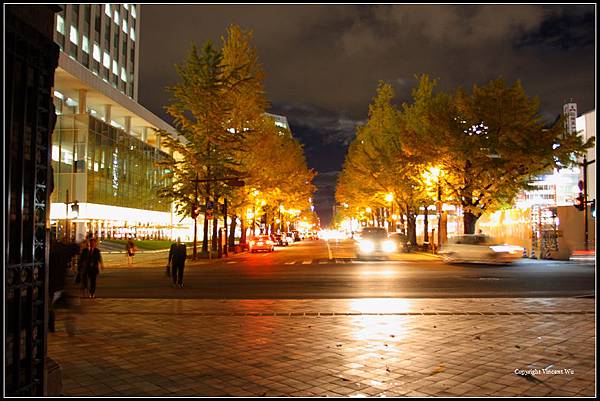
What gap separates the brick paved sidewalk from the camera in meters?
5.89

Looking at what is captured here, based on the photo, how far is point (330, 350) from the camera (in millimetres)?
7566

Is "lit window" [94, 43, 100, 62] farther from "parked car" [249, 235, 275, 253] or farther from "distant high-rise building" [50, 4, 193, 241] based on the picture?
"parked car" [249, 235, 275, 253]

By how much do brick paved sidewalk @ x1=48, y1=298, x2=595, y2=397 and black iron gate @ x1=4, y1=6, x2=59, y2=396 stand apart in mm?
1173

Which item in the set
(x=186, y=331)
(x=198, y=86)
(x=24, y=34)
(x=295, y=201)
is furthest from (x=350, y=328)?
(x=295, y=201)

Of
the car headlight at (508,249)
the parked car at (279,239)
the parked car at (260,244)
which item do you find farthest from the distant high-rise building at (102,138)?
the car headlight at (508,249)

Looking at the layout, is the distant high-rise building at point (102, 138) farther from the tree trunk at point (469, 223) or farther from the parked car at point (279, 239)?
the tree trunk at point (469, 223)

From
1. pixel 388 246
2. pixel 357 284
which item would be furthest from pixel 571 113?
pixel 357 284

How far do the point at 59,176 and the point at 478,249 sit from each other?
36.1m

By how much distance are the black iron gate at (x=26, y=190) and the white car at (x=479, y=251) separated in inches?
989

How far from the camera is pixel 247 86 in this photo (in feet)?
123

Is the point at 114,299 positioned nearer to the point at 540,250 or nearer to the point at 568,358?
the point at 568,358

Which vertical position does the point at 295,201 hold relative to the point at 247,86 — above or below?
below

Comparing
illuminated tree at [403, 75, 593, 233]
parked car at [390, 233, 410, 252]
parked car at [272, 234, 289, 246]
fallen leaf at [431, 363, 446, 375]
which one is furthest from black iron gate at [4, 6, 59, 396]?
parked car at [272, 234, 289, 246]

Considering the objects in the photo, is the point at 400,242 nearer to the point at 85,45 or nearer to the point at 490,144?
the point at 490,144
